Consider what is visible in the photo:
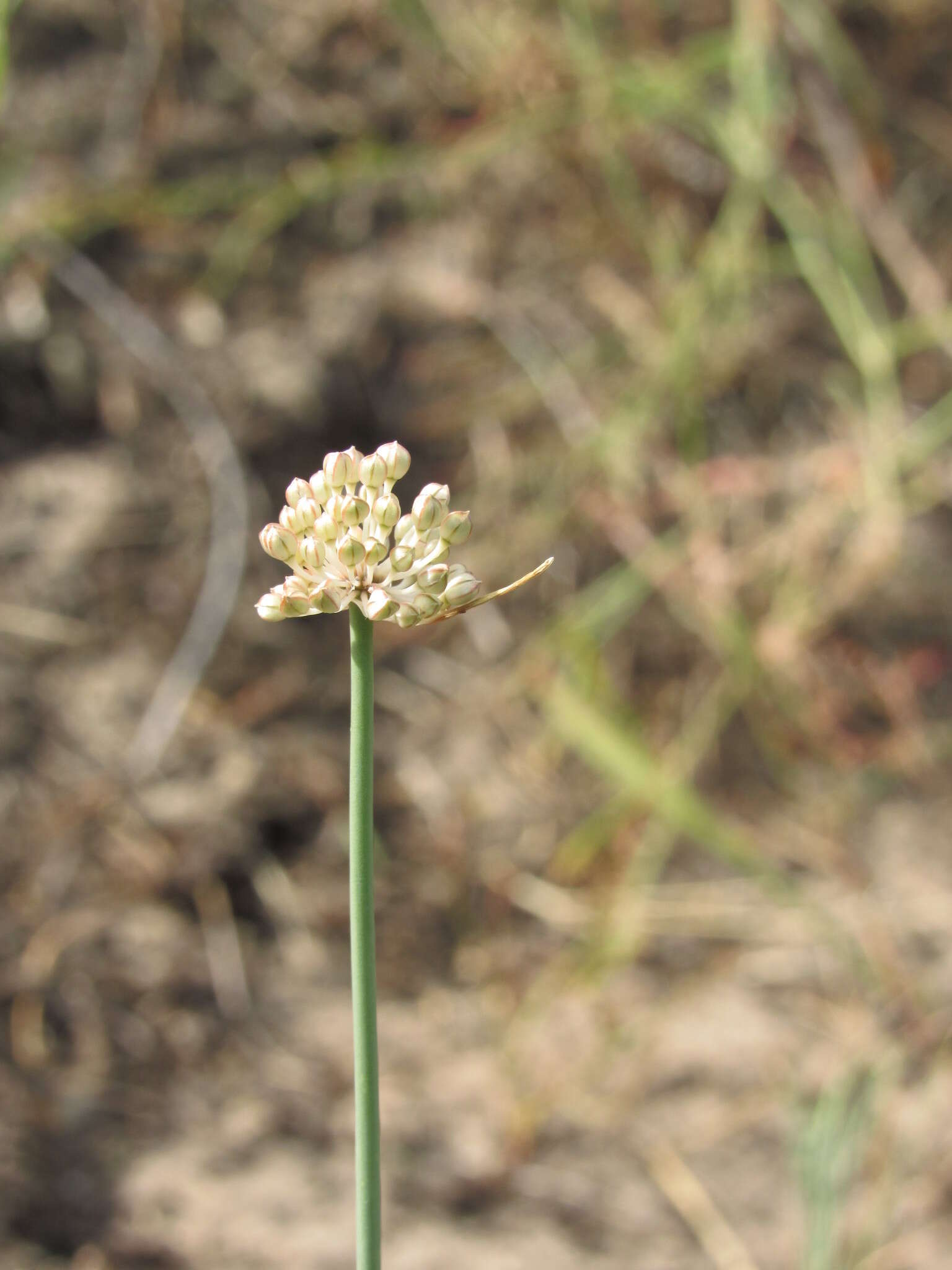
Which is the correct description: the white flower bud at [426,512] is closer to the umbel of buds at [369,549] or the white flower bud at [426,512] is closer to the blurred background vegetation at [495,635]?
the umbel of buds at [369,549]

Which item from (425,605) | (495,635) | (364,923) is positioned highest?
(495,635)

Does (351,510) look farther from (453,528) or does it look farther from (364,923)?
(364,923)

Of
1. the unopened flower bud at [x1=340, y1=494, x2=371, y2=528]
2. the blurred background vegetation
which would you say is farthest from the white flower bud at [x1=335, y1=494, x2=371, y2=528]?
the blurred background vegetation

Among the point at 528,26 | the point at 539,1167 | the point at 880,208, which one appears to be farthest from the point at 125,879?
the point at 880,208

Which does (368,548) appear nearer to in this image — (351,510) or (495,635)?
(351,510)

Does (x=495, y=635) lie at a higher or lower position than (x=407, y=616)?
higher

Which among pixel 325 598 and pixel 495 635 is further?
pixel 495 635

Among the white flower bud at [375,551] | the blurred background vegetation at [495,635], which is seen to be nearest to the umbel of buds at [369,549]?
the white flower bud at [375,551]

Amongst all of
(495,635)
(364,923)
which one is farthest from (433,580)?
(495,635)
